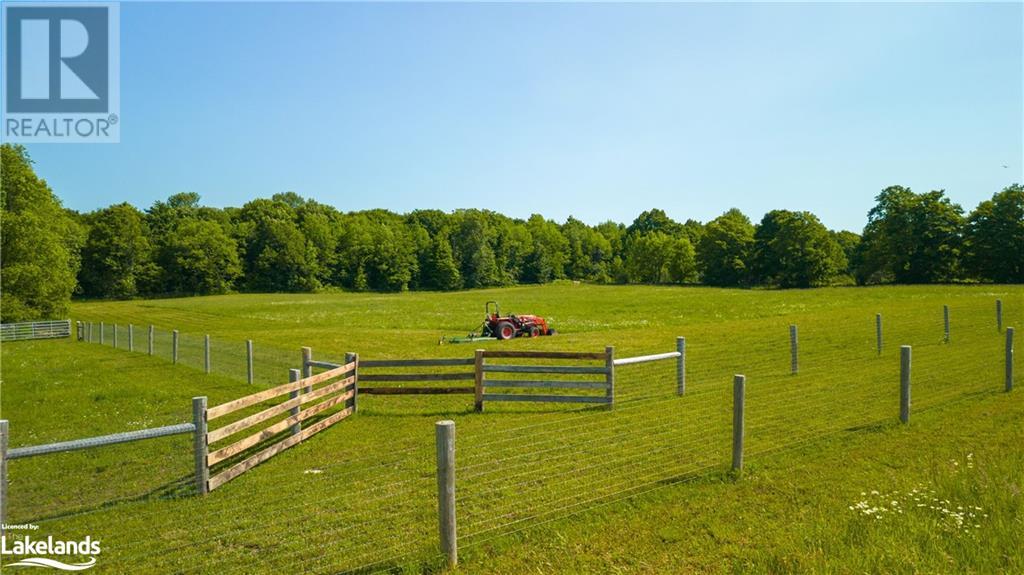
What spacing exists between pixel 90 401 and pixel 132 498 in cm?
833

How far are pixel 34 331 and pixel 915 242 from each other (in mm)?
88640

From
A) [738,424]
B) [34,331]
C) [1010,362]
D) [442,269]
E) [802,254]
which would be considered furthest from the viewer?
[442,269]

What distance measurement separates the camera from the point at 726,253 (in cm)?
9069

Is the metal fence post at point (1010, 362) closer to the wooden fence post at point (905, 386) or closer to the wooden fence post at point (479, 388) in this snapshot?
the wooden fence post at point (905, 386)

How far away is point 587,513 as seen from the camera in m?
6.06

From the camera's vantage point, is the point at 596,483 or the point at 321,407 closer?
the point at 596,483

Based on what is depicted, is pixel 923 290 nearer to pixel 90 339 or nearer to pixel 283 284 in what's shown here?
pixel 90 339

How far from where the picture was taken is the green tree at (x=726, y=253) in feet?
291

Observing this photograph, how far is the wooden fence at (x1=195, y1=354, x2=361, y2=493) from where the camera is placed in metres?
7.39

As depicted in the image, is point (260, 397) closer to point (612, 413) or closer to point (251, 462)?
point (251, 462)

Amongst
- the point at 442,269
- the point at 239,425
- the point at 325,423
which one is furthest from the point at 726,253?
the point at 239,425

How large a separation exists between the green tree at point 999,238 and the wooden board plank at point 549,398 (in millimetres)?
72278

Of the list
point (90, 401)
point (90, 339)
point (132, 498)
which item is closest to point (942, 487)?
point (132, 498)

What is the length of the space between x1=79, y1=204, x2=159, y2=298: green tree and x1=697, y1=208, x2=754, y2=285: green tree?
3569 inches
